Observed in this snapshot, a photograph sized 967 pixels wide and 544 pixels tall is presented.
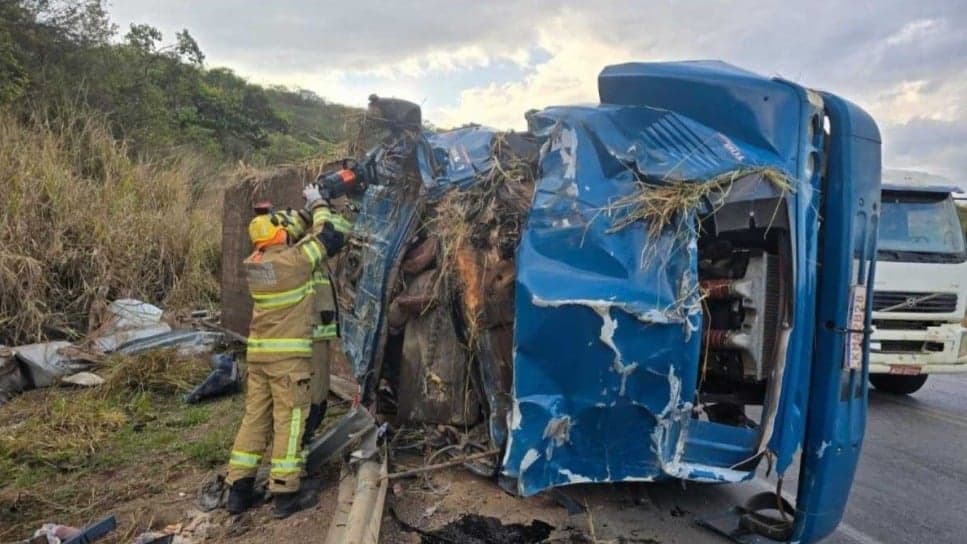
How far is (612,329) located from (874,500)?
2.44 metres

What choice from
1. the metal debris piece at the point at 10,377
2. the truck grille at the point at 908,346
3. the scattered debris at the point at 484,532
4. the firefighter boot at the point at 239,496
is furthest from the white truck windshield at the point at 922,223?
the metal debris piece at the point at 10,377

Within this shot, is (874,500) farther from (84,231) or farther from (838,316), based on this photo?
(84,231)

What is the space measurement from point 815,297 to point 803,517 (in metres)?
0.92

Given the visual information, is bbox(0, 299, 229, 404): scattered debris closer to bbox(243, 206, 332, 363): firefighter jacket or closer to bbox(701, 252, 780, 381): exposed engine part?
bbox(243, 206, 332, 363): firefighter jacket

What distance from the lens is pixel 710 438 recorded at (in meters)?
2.84

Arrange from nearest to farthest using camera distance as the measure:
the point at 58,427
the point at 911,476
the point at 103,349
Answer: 1. the point at 911,476
2. the point at 58,427
3. the point at 103,349

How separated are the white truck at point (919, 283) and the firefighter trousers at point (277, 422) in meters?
5.09

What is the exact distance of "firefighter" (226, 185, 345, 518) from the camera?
140 inches

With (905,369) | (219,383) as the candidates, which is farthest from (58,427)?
(905,369)

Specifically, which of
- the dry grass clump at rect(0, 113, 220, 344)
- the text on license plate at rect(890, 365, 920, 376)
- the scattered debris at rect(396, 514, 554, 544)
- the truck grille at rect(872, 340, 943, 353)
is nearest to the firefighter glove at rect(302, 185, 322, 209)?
the scattered debris at rect(396, 514, 554, 544)

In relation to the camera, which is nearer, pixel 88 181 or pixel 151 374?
pixel 151 374

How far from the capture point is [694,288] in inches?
103

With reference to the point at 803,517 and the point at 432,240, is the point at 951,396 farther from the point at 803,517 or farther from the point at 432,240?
the point at 432,240

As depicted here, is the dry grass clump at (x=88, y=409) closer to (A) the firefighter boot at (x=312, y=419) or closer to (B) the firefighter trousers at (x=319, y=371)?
(A) the firefighter boot at (x=312, y=419)
